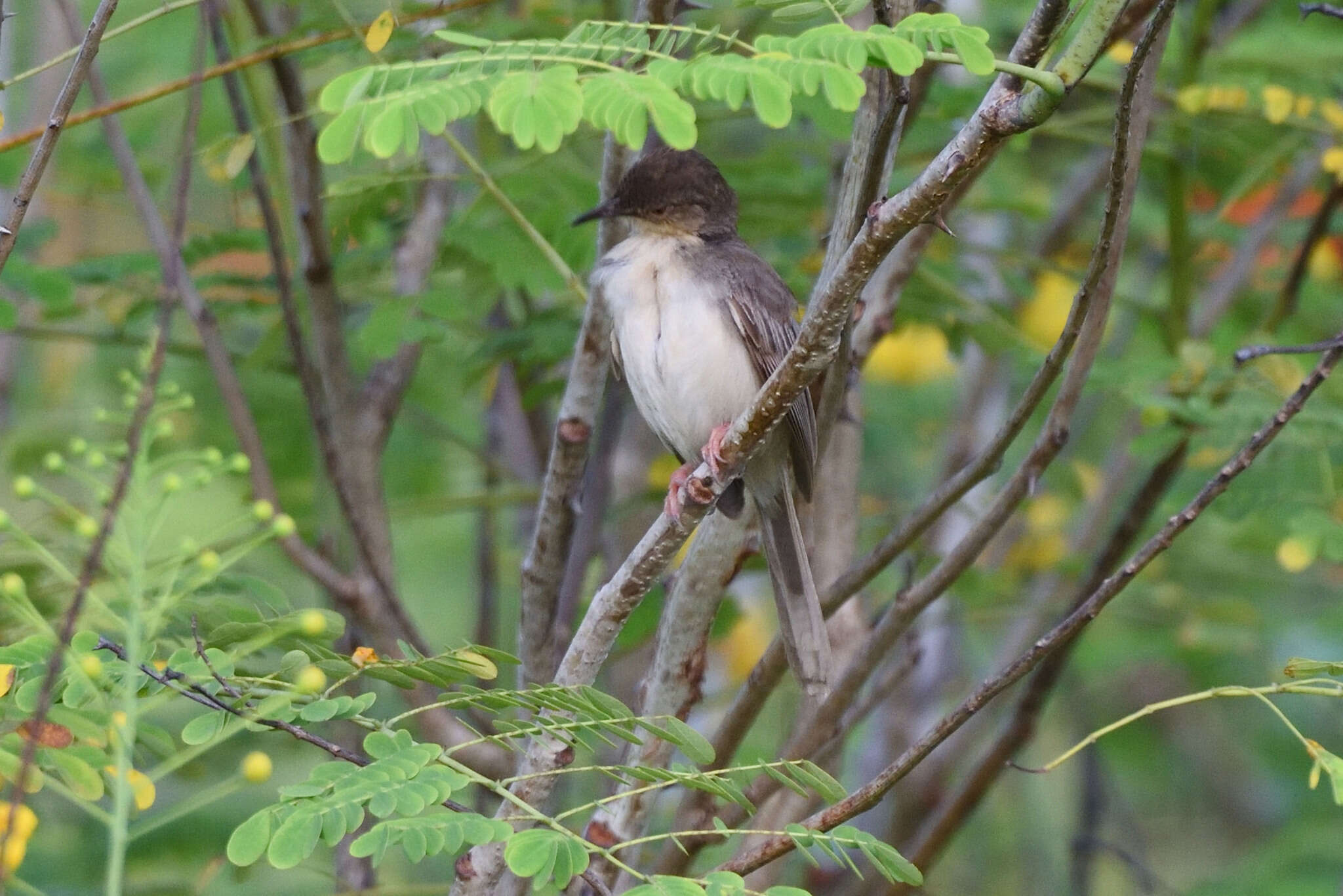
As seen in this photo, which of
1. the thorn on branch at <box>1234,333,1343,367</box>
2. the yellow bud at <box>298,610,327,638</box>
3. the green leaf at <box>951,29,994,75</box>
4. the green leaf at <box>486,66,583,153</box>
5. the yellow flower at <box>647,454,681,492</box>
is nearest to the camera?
the yellow bud at <box>298,610,327,638</box>

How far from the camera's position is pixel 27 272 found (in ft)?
12.4

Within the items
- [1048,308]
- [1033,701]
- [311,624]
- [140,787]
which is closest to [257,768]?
[311,624]

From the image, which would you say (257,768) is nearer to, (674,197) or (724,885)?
(724,885)

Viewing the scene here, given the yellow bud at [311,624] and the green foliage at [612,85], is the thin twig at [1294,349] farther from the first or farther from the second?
the yellow bud at [311,624]

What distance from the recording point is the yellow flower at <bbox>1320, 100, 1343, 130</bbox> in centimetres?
406

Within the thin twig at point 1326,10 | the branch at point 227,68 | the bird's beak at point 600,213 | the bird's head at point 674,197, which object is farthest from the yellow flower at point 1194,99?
the branch at point 227,68

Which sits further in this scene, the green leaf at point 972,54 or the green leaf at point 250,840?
the green leaf at point 972,54

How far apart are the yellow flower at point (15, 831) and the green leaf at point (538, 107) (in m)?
1.10

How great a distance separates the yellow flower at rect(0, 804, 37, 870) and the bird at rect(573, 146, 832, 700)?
2097 mm

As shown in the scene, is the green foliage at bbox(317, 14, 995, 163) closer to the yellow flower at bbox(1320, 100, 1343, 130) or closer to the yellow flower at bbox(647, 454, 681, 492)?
the yellow flower at bbox(1320, 100, 1343, 130)

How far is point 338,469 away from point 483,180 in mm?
988

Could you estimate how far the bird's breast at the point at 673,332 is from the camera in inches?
149

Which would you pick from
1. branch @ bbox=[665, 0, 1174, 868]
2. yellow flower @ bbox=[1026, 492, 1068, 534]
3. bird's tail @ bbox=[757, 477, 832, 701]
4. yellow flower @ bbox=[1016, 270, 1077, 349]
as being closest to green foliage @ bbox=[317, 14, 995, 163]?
branch @ bbox=[665, 0, 1174, 868]

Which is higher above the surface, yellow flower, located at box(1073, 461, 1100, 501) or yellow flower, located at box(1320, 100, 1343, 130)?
yellow flower, located at box(1320, 100, 1343, 130)
